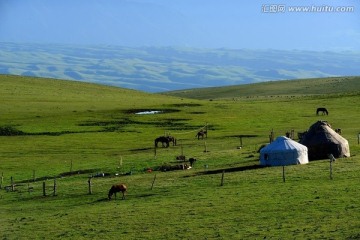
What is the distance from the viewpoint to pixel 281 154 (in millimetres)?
47906

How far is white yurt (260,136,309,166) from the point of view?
4778 cm

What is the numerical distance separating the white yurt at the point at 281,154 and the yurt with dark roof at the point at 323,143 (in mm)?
2335

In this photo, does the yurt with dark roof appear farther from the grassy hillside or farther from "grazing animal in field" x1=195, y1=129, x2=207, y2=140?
the grassy hillside

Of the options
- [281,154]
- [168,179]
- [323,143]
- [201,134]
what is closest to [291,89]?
[201,134]

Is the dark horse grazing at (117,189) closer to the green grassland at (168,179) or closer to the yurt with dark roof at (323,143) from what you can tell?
the green grassland at (168,179)

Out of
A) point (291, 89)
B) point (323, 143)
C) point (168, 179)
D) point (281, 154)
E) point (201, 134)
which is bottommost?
point (168, 179)

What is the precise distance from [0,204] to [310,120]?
161 feet

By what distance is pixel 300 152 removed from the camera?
1905 inches

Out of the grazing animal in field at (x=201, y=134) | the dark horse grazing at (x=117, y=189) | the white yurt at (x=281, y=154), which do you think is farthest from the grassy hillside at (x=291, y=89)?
the dark horse grazing at (x=117, y=189)

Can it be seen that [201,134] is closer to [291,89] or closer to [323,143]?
[323,143]

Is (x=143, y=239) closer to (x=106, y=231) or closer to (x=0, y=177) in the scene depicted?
(x=106, y=231)

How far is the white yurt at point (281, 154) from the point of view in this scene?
4778 cm

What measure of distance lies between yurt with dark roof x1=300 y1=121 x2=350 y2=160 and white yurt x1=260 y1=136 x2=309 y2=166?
2335 millimetres

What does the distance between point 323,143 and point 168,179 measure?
1193 centimetres
